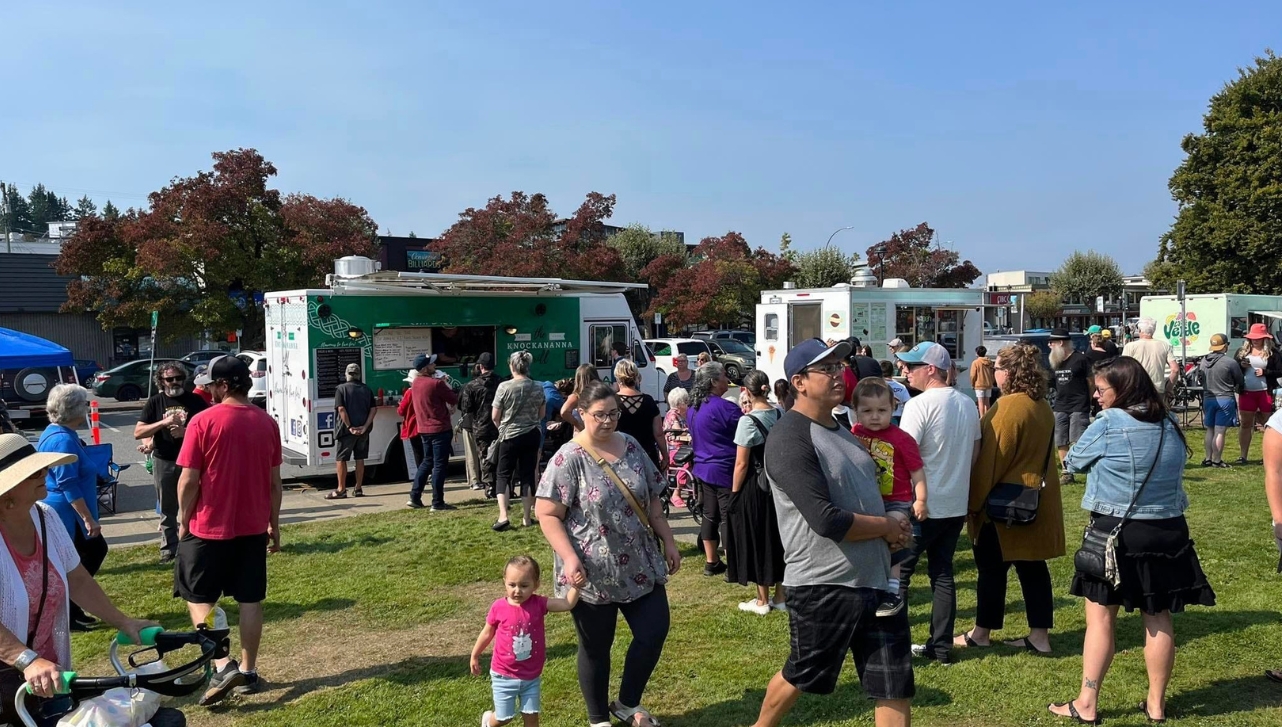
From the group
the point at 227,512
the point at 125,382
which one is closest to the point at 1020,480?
the point at 227,512

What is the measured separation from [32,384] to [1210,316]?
26.3 metres

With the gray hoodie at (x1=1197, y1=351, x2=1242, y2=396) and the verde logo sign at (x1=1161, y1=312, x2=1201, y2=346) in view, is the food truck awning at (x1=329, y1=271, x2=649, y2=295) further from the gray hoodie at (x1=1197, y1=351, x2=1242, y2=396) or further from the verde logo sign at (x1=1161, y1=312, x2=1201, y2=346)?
the verde logo sign at (x1=1161, y1=312, x2=1201, y2=346)

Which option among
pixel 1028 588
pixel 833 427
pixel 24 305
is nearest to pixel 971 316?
pixel 1028 588

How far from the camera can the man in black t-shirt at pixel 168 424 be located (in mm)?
6805

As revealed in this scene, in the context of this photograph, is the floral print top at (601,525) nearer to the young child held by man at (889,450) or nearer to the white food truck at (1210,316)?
the young child held by man at (889,450)

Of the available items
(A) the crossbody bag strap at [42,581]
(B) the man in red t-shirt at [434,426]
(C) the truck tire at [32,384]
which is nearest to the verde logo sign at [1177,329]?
(B) the man in red t-shirt at [434,426]

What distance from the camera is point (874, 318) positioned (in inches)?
673

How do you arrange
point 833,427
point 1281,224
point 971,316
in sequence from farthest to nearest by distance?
point 1281,224, point 971,316, point 833,427

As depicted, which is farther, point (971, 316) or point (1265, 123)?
point (1265, 123)

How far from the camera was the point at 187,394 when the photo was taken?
7.05 meters

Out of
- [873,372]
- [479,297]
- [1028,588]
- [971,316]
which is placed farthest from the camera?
[971,316]

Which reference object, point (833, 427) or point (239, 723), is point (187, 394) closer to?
point (239, 723)

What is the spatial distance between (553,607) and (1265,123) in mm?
33874

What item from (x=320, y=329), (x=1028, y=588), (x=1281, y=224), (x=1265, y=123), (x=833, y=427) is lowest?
(x=1028, y=588)
